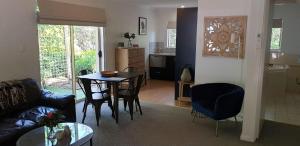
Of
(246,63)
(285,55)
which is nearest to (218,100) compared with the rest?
(246,63)

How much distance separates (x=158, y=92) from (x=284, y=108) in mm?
2882

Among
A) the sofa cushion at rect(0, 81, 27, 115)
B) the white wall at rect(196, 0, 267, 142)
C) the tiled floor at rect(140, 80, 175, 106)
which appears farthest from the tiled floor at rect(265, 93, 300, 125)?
the sofa cushion at rect(0, 81, 27, 115)

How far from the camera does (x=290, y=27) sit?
6.55m

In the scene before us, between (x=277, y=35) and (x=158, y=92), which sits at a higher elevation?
(x=277, y=35)

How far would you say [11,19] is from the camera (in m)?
3.73

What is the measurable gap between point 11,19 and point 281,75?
19.8 feet

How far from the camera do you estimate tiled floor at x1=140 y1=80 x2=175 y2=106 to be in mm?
5500

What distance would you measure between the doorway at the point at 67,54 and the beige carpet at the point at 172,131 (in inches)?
33.2

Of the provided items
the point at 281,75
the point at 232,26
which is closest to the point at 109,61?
the point at 232,26

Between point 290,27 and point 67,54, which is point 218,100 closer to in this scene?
point 67,54

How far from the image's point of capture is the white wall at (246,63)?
3174mm

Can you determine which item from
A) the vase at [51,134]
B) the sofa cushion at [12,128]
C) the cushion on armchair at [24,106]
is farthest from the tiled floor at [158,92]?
the vase at [51,134]

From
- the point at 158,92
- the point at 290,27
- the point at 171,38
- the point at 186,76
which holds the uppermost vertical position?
the point at 290,27

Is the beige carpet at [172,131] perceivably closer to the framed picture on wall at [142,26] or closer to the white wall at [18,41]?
the white wall at [18,41]
